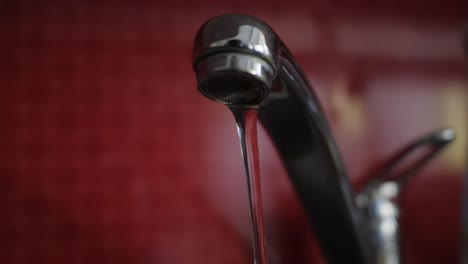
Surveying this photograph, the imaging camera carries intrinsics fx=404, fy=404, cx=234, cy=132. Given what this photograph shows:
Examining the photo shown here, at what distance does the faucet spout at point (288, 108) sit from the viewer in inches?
9.7

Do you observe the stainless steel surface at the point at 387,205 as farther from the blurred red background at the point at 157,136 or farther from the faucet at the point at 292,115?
the blurred red background at the point at 157,136

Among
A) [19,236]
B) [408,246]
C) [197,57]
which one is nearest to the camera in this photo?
[197,57]

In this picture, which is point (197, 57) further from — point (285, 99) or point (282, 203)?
point (282, 203)

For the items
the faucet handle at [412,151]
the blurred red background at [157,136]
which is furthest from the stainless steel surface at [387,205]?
the blurred red background at [157,136]

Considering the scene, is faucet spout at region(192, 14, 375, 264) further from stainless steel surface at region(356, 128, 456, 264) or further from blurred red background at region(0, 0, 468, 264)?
blurred red background at region(0, 0, 468, 264)

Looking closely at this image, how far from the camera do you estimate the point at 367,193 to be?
1.77 feet

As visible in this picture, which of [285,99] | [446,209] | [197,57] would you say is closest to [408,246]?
[446,209]

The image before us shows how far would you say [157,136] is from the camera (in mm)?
591

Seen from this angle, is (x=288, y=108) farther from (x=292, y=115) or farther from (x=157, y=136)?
(x=157, y=136)

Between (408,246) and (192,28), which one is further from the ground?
(192,28)

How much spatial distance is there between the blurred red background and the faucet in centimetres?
16

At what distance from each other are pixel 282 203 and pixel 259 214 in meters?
0.32

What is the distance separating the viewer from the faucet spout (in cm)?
25

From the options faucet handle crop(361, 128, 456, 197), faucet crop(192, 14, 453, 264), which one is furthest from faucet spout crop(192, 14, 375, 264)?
faucet handle crop(361, 128, 456, 197)
